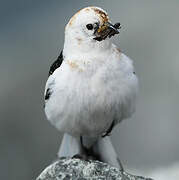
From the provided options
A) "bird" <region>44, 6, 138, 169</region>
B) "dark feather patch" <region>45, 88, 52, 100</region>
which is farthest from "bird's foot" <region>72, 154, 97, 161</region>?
"dark feather patch" <region>45, 88, 52, 100</region>

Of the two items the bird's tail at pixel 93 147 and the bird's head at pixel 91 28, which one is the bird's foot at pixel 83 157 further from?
the bird's head at pixel 91 28

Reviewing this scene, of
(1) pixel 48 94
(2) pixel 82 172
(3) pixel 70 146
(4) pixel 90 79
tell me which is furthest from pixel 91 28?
(3) pixel 70 146

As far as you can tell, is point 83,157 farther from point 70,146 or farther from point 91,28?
point 91,28

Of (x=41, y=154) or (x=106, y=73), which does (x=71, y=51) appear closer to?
(x=106, y=73)

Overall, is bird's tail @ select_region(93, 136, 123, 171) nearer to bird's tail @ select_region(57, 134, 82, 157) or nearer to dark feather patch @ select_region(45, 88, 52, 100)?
bird's tail @ select_region(57, 134, 82, 157)

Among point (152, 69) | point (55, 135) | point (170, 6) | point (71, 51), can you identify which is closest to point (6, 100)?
point (55, 135)

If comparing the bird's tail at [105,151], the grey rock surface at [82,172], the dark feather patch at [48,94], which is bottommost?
the bird's tail at [105,151]

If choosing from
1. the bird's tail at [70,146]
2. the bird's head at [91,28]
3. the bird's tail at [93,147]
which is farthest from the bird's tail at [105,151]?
the bird's head at [91,28]
